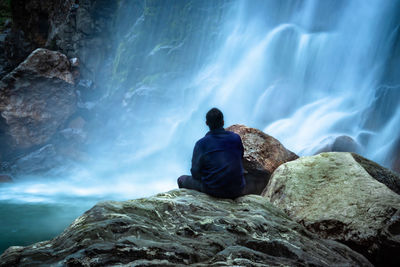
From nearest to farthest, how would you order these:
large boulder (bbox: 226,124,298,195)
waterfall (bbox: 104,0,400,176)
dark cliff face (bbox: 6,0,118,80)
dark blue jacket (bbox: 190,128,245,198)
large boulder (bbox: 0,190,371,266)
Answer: large boulder (bbox: 0,190,371,266)
dark blue jacket (bbox: 190,128,245,198)
large boulder (bbox: 226,124,298,195)
waterfall (bbox: 104,0,400,176)
dark cliff face (bbox: 6,0,118,80)

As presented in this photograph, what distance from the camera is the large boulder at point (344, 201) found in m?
3.05

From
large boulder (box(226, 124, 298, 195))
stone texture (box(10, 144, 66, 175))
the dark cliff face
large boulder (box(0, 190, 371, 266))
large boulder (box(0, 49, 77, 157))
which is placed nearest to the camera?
large boulder (box(0, 190, 371, 266))

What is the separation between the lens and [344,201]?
3.59m

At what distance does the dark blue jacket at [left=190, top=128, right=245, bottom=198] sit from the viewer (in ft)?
12.2

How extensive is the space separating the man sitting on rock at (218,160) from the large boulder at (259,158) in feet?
4.39

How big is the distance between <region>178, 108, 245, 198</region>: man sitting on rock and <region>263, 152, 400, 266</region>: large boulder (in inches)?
37.5

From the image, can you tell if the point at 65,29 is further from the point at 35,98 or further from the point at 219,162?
the point at 219,162

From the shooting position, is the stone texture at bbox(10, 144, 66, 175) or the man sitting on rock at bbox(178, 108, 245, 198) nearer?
the man sitting on rock at bbox(178, 108, 245, 198)

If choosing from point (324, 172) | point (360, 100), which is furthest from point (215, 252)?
point (360, 100)

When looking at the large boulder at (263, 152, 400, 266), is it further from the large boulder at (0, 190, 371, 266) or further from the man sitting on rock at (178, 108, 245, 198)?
the man sitting on rock at (178, 108, 245, 198)

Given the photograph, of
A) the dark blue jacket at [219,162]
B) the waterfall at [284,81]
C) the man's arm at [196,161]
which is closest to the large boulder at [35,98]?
the waterfall at [284,81]

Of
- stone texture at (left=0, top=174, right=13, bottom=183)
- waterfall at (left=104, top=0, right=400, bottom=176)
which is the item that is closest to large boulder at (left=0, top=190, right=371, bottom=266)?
waterfall at (left=104, top=0, right=400, bottom=176)

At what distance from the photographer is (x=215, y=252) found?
2.42 m

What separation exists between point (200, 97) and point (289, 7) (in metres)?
8.58
